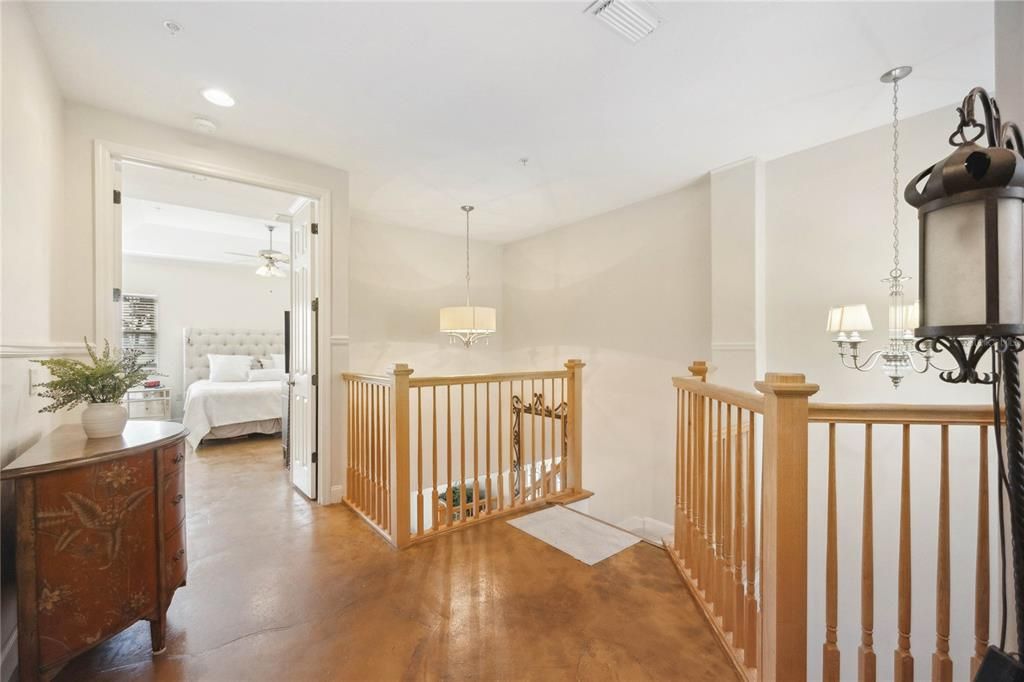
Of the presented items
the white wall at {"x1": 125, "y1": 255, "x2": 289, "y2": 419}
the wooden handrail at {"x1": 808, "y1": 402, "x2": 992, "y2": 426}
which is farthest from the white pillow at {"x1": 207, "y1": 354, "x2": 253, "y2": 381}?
the wooden handrail at {"x1": 808, "y1": 402, "x2": 992, "y2": 426}

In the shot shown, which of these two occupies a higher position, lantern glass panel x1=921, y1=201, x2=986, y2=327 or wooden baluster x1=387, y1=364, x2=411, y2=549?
lantern glass panel x1=921, y1=201, x2=986, y2=327

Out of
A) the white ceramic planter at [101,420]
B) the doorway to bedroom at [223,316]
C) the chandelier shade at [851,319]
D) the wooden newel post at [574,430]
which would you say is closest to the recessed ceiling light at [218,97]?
the doorway to bedroom at [223,316]

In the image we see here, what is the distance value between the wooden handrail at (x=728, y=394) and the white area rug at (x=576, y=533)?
107 centimetres

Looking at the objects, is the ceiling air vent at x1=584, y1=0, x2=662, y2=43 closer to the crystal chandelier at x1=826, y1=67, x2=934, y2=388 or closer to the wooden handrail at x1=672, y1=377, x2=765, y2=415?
the crystal chandelier at x1=826, y1=67, x2=934, y2=388

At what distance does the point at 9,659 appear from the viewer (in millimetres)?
1525

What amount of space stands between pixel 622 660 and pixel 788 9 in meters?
2.76

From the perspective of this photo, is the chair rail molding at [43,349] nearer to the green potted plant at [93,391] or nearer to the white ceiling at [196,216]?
the green potted plant at [93,391]

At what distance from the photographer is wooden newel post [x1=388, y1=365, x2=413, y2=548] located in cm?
259

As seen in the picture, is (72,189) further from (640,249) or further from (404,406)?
(640,249)

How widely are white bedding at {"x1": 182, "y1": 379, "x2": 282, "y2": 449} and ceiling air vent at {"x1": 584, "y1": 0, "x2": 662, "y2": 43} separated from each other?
5.72 m

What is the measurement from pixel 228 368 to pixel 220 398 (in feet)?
3.55

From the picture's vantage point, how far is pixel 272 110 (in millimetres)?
2557

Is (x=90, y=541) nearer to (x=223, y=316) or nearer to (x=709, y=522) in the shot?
(x=709, y=522)

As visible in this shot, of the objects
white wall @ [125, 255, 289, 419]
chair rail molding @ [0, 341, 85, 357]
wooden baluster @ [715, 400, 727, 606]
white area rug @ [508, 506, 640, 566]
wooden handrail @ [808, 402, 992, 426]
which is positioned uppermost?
white wall @ [125, 255, 289, 419]
